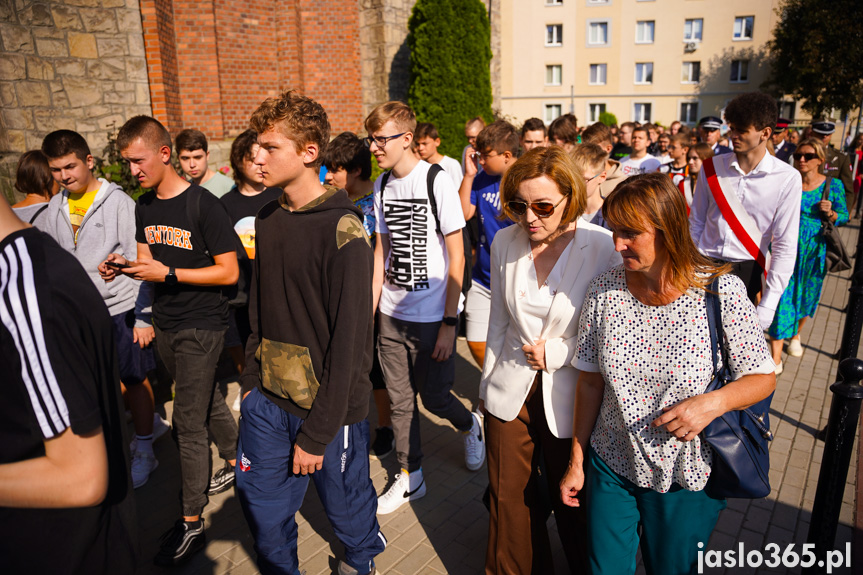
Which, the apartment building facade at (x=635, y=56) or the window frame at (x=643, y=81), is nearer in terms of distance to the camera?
the apartment building facade at (x=635, y=56)

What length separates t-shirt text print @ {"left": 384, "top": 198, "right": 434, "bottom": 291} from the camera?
12.5 feet

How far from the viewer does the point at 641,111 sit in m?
46.0

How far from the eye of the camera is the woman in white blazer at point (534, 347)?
2537 mm

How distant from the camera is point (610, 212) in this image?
2184mm

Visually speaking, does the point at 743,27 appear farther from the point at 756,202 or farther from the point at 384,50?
the point at 756,202

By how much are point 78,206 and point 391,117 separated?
94.3 inches

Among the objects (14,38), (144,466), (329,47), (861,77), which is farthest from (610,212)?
(861,77)

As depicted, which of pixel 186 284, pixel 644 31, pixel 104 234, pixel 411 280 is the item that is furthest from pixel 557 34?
pixel 186 284

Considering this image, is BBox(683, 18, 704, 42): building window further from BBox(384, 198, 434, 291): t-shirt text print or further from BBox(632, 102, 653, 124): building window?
BBox(384, 198, 434, 291): t-shirt text print

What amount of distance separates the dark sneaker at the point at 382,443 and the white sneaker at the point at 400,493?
0.57 m

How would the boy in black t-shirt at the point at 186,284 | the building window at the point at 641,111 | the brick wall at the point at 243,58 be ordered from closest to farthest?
the boy in black t-shirt at the point at 186,284 < the brick wall at the point at 243,58 < the building window at the point at 641,111

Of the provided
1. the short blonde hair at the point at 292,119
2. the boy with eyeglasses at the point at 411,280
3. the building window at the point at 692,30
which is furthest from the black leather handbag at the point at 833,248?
the building window at the point at 692,30

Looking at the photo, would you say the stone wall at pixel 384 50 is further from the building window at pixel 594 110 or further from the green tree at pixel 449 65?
the building window at pixel 594 110

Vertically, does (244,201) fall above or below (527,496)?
above
